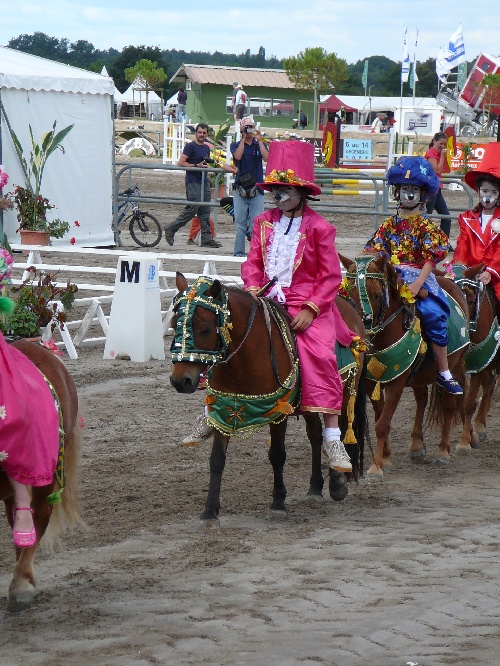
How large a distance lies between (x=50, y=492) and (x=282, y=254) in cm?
231

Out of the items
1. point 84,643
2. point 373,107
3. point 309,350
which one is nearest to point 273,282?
point 309,350

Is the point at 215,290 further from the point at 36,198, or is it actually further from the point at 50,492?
the point at 36,198

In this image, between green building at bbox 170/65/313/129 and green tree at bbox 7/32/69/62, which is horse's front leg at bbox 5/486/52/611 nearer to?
green building at bbox 170/65/313/129

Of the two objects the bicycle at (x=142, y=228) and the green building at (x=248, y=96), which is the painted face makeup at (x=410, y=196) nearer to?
the bicycle at (x=142, y=228)

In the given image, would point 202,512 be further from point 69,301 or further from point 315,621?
point 69,301

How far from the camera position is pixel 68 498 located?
5.49 m

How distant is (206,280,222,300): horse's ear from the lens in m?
6.03

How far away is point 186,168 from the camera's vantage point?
19.3m

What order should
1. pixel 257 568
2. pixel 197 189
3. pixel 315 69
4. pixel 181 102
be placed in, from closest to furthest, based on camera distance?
pixel 257 568, pixel 197 189, pixel 181 102, pixel 315 69

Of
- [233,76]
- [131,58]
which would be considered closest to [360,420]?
[233,76]

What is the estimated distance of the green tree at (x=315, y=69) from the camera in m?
71.4

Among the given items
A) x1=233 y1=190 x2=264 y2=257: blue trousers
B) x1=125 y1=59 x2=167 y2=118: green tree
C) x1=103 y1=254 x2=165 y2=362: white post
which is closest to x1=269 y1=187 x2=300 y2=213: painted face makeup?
x1=103 y1=254 x2=165 y2=362: white post

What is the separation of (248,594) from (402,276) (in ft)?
11.5

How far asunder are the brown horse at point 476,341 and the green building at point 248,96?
199ft
